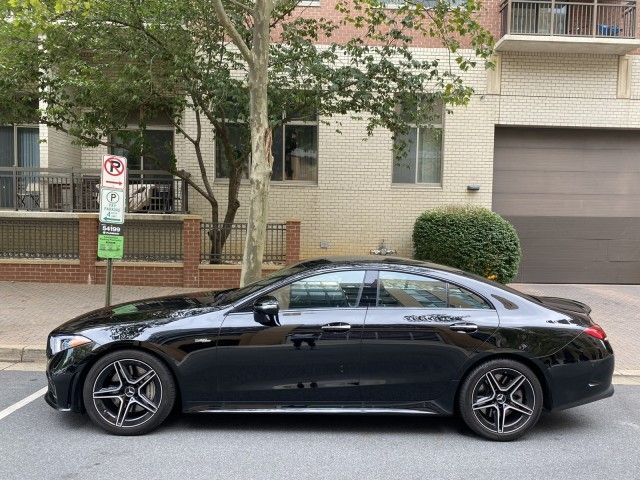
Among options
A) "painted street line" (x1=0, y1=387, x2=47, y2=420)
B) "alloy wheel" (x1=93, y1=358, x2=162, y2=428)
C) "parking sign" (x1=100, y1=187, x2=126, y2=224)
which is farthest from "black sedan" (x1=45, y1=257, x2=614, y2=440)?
"parking sign" (x1=100, y1=187, x2=126, y2=224)

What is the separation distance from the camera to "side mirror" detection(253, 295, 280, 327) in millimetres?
4500

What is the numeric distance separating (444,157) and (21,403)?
33.9ft

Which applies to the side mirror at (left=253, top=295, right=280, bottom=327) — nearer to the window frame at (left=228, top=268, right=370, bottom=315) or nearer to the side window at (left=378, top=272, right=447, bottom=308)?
the window frame at (left=228, top=268, right=370, bottom=315)

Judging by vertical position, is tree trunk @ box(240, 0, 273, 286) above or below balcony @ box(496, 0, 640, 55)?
below

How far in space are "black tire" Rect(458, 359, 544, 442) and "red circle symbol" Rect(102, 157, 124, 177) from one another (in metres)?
4.65

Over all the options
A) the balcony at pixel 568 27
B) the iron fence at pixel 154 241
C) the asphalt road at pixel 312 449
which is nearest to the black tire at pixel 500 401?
the asphalt road at pixel 312 449

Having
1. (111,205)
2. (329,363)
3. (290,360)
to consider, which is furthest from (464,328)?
(111,205)

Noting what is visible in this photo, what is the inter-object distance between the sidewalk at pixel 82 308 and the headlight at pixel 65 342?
7.90 feet

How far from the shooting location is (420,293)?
15.7ft

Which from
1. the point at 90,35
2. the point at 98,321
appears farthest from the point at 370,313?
the point at 90,35

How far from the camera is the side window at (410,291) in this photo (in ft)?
15.5

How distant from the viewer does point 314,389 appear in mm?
4566

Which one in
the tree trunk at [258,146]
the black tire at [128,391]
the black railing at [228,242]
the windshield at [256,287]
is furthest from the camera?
the black railing at [228,242]

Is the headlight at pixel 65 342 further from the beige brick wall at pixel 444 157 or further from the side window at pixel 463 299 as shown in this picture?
the beige brick wall at pixel 444 157
